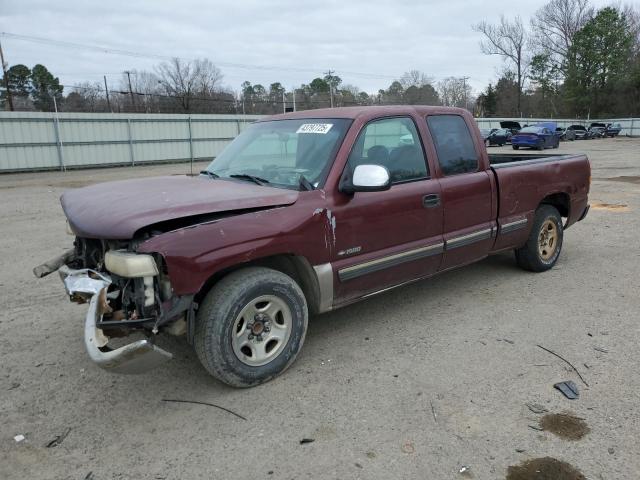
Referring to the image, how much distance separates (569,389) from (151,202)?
2931mm

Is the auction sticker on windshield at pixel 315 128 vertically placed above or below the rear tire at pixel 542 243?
above

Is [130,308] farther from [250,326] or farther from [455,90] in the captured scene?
[455,90]

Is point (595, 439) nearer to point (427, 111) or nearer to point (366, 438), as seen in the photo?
point (366, 438)

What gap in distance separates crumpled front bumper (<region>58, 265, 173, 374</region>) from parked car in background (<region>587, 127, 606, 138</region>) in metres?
52.2

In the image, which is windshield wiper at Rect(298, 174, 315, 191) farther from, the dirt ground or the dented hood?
the dirt ground

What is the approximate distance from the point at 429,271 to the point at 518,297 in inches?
45.8

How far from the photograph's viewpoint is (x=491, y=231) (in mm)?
4875

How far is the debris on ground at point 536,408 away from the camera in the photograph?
3.01 meters

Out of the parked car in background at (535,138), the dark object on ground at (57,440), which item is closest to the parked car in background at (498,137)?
the parked car in background at (535,138)

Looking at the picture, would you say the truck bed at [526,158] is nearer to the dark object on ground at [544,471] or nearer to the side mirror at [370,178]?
the side mirror at [370,178]

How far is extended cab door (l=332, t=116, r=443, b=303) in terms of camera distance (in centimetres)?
372

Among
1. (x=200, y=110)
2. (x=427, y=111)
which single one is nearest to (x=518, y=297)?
(x=427, y=111)

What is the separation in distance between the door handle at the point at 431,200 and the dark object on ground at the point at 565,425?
1.86 metres

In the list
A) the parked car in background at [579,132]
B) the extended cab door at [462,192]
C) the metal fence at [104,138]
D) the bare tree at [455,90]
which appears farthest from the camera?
the bare tree at [455,90]
